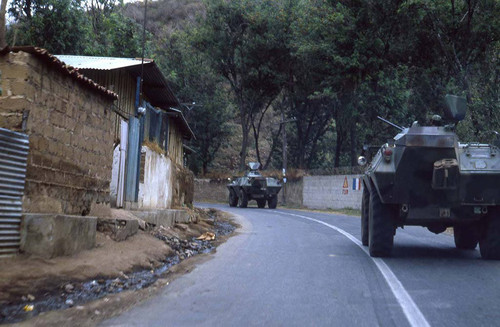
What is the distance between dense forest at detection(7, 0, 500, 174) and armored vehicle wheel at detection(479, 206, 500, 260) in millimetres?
11986

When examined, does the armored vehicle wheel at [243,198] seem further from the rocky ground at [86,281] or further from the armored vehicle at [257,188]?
the rocky ground at [86,281]

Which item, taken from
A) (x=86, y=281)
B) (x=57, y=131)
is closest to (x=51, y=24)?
(x=57, y=131)

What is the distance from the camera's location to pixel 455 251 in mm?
10273

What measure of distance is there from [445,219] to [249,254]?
3.54 metres

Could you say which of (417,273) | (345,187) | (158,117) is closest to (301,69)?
(345,187)

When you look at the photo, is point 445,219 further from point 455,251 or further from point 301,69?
point 301,69

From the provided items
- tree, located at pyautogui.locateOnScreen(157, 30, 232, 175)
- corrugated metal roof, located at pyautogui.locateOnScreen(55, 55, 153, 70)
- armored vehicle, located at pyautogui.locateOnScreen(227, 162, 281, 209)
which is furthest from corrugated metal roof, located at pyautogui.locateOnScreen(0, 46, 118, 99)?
tree, located at pyautogui.locateOnScreen(157, 30, 232, 175)

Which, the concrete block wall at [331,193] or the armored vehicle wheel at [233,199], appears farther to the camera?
the armored vehicle wheel at [233,199]

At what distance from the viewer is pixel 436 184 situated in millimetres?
8484

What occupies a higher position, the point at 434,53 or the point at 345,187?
the point at 434,53

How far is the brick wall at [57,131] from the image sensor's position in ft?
22.9

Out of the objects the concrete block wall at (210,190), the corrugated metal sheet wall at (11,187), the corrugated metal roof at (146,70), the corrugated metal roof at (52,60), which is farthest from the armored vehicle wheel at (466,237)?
the concrete block wall at (210,190)

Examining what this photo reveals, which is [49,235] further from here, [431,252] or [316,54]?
[316,54]

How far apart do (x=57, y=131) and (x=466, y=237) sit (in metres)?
7.70
